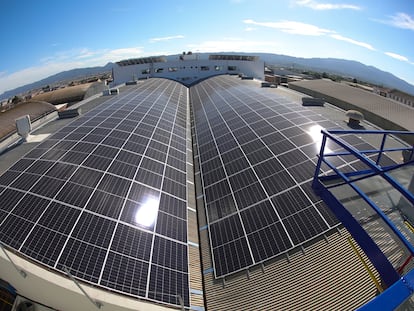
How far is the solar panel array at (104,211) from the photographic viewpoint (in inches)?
485

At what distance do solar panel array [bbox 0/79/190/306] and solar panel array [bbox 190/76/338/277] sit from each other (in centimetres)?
291

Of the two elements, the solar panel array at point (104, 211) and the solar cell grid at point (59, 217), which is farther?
the solar cell grid at point (59, 217)

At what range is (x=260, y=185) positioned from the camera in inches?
728

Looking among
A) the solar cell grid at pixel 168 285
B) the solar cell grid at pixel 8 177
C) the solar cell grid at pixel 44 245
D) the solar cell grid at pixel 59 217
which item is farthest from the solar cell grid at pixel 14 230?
the solar cell grid at pixel 168 285

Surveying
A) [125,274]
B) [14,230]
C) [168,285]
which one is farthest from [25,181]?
[168,285]

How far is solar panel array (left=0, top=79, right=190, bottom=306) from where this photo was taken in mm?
12312

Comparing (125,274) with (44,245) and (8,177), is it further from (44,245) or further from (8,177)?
(8,177)

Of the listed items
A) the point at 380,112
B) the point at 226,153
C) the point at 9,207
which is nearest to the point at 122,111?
the point at 226,153

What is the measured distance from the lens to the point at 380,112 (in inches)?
1487

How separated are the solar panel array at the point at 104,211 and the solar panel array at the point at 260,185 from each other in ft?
9.55

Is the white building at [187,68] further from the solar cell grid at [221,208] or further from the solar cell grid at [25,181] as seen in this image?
the solar cell grid at [25,181]

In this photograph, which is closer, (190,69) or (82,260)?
(82,260)

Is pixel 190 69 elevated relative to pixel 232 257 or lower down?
elevated

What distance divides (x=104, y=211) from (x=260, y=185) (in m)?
11.9
